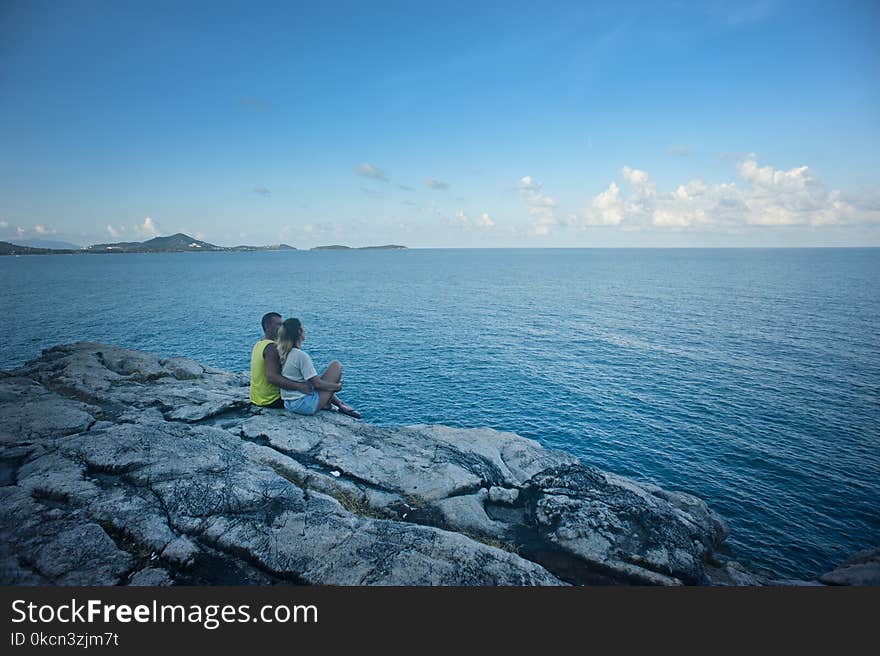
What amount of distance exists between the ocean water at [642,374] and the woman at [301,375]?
45.5ft

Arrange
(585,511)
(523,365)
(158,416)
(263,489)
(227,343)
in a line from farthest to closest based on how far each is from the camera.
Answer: (227,343) → (523,365) → (158,416) → (585,511) → (263,489)

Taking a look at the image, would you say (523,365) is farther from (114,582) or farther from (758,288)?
(758,288)

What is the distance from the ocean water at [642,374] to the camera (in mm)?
23047

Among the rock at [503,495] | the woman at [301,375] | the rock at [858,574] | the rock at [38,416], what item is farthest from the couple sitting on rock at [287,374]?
the rock at [858,574]

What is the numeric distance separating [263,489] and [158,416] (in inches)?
349

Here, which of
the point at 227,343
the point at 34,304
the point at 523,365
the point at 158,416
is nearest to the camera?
the point at 158,416

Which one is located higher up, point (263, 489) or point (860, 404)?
point (263, 489)

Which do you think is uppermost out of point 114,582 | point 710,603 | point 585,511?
point 114,582

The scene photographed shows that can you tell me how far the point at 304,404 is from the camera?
16625 millimetres

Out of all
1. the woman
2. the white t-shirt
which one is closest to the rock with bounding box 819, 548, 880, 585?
the woman

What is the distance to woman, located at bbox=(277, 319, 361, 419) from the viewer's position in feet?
48.2

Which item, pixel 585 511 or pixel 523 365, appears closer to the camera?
pixel 585 511

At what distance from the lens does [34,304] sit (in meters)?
74.9

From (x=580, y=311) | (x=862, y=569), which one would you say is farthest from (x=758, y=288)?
(x=862, y=569)
